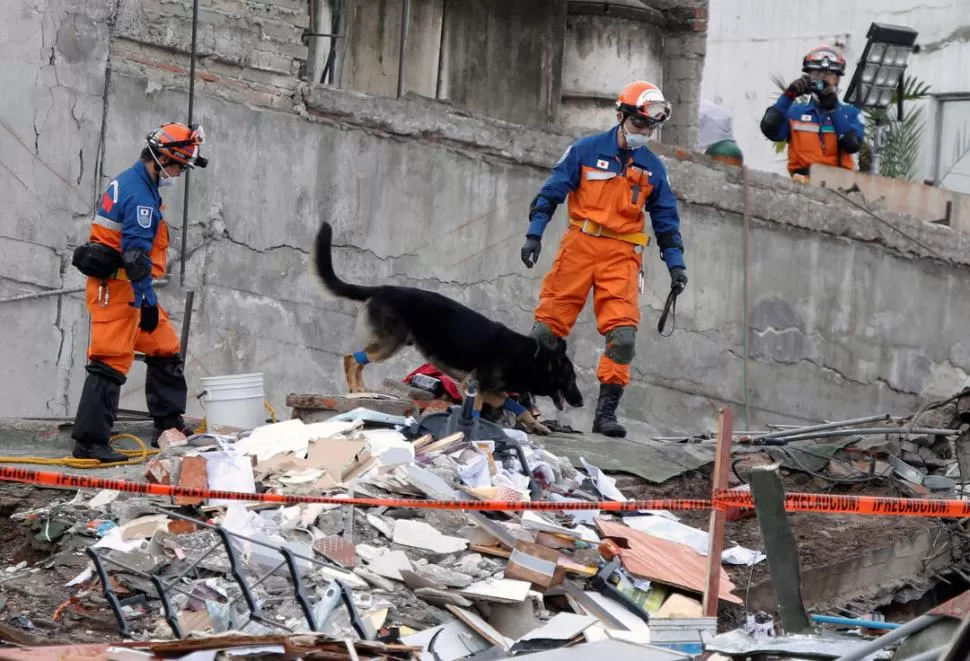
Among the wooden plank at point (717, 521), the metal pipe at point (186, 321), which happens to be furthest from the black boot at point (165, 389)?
the wooden plank at point (717, 521)

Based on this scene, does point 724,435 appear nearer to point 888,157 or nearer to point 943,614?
point 943,614

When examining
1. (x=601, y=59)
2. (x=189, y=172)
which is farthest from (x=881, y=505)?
(x=601, y=59)

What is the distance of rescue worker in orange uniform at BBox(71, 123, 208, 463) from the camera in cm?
745

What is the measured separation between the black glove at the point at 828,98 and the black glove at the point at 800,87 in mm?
121

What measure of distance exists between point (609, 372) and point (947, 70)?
14113 mm

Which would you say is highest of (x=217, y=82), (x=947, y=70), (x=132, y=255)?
(x=947, y=70)

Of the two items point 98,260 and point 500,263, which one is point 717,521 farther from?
point 500,263

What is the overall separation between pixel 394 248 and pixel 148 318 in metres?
3.38

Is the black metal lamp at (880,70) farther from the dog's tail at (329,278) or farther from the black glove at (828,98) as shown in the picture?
the dog's tail at (329,278)

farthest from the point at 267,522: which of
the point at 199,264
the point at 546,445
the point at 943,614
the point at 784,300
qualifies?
the point at 784,300

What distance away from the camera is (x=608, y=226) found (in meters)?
8.59

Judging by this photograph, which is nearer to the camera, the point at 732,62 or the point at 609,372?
the point at 609,372

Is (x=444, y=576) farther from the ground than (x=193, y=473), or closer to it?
closer to it

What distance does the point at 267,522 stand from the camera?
6195mm
